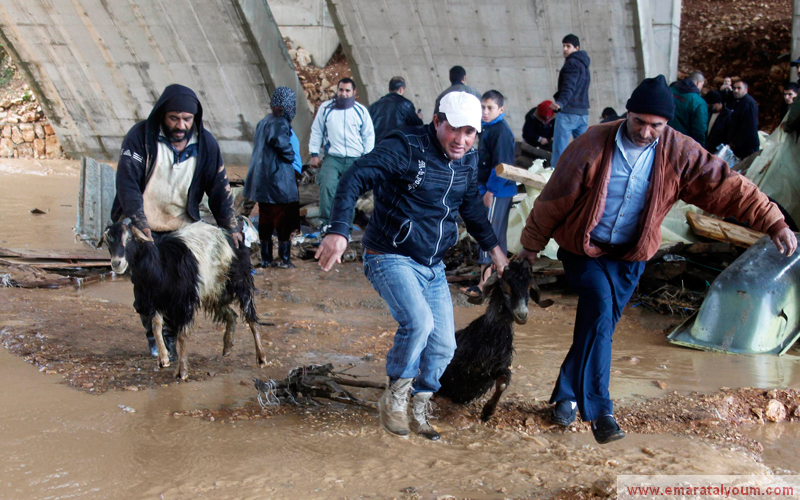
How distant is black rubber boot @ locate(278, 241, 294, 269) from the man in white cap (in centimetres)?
508

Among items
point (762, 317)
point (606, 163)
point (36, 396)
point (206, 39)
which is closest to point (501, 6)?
point (206, 39)

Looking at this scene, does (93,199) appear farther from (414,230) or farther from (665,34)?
(665,34)

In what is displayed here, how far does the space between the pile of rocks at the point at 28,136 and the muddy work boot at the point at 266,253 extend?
533 inches

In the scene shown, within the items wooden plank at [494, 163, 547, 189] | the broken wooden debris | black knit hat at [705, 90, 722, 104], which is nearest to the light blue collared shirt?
the broken wooden debris

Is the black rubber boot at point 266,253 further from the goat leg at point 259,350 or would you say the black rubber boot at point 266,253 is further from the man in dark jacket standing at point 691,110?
the man in dark jacket standing at point 691,110

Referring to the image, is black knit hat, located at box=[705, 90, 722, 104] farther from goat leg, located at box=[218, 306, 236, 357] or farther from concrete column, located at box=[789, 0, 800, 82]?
goat leg, located at box=[218, 306, 236, 357]

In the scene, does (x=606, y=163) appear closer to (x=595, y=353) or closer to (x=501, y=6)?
(x=595, y=353)

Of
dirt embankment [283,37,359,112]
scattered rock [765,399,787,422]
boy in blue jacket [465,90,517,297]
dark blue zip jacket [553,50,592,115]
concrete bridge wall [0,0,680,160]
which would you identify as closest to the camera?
scattered rock [765,399,787,422]

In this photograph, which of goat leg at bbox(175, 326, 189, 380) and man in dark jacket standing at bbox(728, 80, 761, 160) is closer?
goat leg at bbox(175, 326, 189, 380)

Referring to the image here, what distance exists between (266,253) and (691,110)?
6.32 meters

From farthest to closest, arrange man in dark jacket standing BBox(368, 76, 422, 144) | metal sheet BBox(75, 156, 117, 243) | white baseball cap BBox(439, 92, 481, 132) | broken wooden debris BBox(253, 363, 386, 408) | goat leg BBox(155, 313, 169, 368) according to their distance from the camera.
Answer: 1. metal sheet BBox(75, 156, 117, 243)
2. man in dark jacket standing BBox(368, 76, 422, 144)
3. goat leg BBox(155, 313, 169, 368)
4. broken wooden debris BBox(253, 363, 386, 408)
5. white baseball cap BBox(439, 92, 481, 132)

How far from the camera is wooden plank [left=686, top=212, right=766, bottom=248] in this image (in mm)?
6824

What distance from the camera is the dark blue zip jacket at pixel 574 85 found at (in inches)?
360

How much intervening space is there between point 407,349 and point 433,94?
39.6 feet
